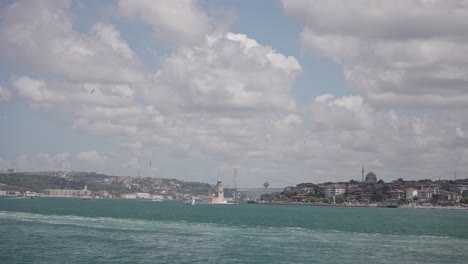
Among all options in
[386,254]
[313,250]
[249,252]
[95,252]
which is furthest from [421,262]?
[95,252]

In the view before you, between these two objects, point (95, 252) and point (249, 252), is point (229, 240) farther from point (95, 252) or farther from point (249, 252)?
point (95, 252)

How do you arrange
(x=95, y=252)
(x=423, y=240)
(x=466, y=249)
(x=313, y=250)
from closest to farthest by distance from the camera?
(x=95, y=252), (x=313, y=250), (x=466, y=249), (x=423, y=240)

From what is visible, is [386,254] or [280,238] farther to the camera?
[280,238]

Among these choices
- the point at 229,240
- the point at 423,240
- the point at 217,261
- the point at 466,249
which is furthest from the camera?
the point at 423,240

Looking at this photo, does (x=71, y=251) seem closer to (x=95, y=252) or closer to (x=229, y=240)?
(x=95, y=252)

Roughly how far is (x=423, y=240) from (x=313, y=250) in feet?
71.2

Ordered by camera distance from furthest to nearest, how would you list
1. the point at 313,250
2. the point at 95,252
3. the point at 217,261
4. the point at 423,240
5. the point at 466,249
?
the point at 423,240 → the point at 466,249 → the point at 313,250 → the point at 95,252 → the point at 217,261

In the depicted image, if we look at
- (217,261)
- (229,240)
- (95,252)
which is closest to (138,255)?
(95,252)

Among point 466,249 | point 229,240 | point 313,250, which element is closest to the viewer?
point 313,250

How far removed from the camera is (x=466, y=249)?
60.9 metres

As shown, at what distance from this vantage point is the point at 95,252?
51906mm

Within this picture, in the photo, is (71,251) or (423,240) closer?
(71,251)

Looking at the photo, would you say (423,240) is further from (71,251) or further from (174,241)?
(71,251)

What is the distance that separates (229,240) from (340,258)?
57.1ft
